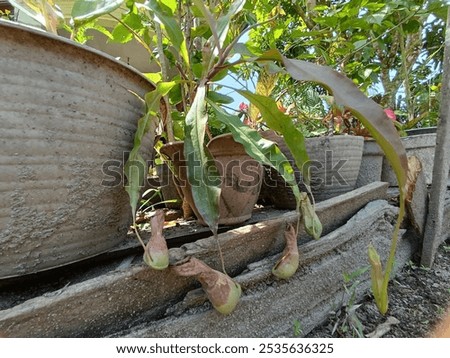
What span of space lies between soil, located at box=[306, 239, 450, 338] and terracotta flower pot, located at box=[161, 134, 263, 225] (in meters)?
0.33

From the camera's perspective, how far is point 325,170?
3.20 feet

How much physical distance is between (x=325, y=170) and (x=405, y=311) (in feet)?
1.42

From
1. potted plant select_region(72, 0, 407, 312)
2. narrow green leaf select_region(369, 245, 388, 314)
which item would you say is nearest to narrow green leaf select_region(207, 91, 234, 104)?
potted plant select_region(72, 0, 407, 312)

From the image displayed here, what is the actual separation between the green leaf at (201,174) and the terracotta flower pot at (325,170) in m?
0.43

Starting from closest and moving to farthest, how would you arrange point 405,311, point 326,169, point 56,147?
point 56,147 < point 405,311 < point 326,169

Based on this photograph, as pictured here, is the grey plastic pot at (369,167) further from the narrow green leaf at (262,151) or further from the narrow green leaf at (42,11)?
the narrow green leaf at (42,11)

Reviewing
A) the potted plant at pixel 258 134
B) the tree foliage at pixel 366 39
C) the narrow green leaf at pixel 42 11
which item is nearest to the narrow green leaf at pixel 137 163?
the potted plant at pixel 258 134

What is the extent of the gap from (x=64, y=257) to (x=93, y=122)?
220 millimetres

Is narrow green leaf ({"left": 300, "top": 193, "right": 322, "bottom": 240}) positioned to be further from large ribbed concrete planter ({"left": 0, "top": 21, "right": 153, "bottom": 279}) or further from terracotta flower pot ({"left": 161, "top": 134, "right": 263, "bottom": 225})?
large ribbed concrete planter ({"left": 0, "top": 21, "right": 153, "bottom": 279})

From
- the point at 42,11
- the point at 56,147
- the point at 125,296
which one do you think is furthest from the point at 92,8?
the point at 125,296

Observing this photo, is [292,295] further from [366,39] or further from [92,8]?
[366,39]

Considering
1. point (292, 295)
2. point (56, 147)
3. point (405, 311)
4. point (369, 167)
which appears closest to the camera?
point (56, 147)
